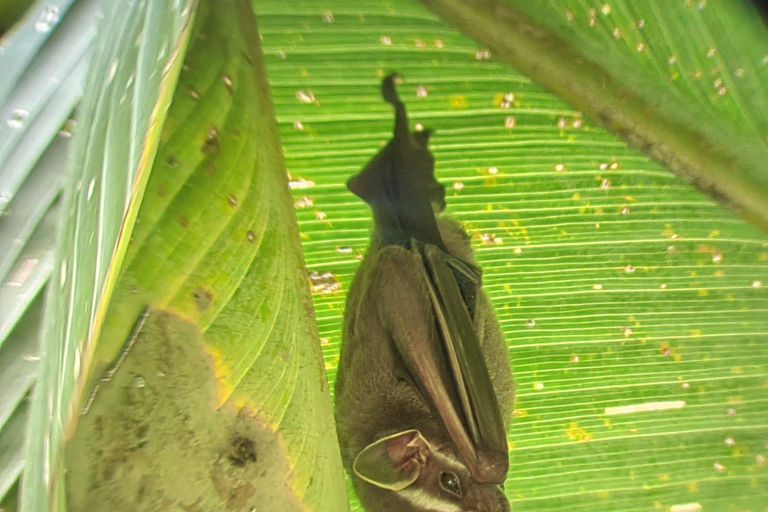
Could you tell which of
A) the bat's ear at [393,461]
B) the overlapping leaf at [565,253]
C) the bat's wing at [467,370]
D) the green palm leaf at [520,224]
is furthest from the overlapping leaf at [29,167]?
the bat's wing at [467,370]

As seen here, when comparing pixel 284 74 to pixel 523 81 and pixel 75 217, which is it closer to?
pixel 523 81

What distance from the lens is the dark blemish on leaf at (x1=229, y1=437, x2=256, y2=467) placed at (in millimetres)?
661

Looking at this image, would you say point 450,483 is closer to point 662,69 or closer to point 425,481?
point 425,481

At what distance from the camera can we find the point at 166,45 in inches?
17.4

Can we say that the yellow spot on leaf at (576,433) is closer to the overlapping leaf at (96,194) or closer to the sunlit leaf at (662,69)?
the sunlit leaf at (662,69)

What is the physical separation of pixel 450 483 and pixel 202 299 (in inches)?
32.8

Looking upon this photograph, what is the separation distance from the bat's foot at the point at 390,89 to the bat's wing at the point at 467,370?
0.40 m

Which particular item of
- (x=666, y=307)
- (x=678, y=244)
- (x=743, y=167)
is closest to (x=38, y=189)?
(x=743, y=167)

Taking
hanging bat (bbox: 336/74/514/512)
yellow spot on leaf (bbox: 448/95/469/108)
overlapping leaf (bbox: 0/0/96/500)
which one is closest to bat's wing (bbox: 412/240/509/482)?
hanging bat (bbox: 336/74/514/512)

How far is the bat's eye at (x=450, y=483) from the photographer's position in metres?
1.24

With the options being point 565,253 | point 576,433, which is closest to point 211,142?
point 565,253

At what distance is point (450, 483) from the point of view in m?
1.25

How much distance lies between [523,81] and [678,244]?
2.02 ft

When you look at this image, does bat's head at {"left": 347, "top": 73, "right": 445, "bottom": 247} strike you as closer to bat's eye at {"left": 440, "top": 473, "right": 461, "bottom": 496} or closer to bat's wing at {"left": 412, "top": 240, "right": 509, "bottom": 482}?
bat's wing at {"left": 412, "top": 240, "right": 509, "bottom": 482}
